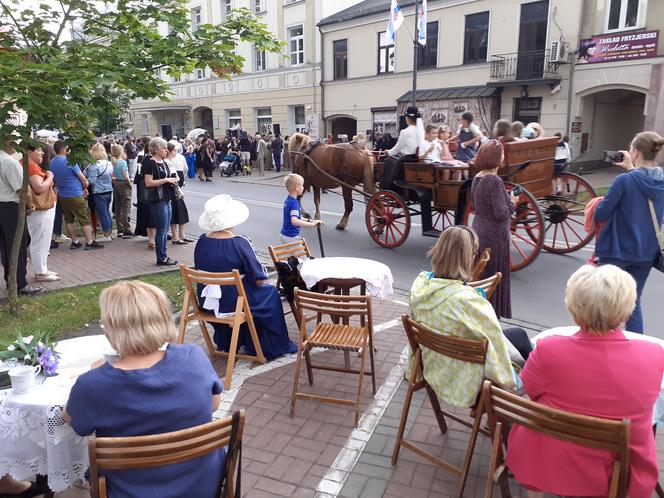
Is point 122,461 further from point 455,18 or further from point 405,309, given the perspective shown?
point 455,18

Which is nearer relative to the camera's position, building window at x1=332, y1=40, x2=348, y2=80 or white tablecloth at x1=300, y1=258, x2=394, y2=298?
white tablecloth at x1=300, y1=258, x2=394, y2=298

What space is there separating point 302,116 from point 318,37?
4.03 meters

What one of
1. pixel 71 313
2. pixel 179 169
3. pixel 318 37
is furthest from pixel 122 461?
pixel 318 37

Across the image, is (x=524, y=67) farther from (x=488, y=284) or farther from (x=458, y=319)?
(x=458, y=319)

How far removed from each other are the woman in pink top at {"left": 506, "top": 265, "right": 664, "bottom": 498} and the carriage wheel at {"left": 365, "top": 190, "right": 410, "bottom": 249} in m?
6.01

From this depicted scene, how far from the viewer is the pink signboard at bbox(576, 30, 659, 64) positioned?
16.6 m

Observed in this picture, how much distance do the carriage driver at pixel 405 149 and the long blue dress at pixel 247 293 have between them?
419cm

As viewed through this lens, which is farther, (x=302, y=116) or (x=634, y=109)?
(x=302, y=116)

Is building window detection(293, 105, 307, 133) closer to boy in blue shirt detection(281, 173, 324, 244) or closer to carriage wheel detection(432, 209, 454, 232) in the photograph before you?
carriage wheel detection(432, 209, 454, 232)

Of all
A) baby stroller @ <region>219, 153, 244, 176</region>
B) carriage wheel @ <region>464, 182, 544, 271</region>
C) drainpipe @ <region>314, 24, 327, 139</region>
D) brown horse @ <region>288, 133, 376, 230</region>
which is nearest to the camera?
carriage wheel @ <region>464, 182, 544, 271</region>

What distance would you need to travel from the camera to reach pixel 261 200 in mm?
15188

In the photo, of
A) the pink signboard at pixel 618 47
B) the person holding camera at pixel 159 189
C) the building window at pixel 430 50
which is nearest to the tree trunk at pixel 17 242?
the person holding camera at pixel 159 189

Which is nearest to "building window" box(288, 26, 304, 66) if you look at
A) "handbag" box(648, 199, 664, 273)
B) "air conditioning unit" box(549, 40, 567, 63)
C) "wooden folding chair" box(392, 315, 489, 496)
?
"air conditioning unit" box(549, 40, 567, 63)

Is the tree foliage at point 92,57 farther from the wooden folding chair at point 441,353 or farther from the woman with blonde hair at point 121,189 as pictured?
the woman with blonde hair at point 121,189
